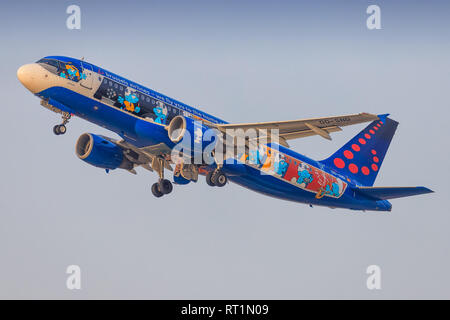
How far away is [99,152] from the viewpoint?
37688mm

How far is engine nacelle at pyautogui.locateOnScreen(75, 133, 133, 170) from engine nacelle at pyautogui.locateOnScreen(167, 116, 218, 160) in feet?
18.5

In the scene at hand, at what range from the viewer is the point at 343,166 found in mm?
41656

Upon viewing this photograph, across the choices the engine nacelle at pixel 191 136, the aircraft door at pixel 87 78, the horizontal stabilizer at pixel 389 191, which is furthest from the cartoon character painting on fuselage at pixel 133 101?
the horizontal stabilizer at pixel 389 191

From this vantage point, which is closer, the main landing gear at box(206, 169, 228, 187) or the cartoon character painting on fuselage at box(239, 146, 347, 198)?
the main landing gear at box(206, 169, 228, 187)

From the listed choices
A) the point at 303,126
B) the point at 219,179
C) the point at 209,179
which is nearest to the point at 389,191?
the point at 303,126

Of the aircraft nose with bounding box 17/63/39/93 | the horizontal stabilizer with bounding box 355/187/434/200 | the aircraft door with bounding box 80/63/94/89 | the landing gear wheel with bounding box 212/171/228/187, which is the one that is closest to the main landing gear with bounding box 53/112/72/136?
the aircraft door with bounding box 80/63/94/89

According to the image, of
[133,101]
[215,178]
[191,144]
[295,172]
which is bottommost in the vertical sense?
[215,178]

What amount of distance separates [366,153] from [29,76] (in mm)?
21711

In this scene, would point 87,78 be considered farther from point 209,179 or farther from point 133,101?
point 209,179

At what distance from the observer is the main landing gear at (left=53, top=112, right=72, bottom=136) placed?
3319cm

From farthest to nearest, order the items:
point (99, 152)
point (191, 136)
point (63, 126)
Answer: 1. point (99, 152)
2. point (191, 136)
3. point (63, 126)

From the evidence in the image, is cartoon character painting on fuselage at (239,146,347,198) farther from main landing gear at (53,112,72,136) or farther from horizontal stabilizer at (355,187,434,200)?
main landing gear at (53,112,72,136)

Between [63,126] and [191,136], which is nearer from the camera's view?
[63,126]

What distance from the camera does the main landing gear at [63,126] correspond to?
3319cm
